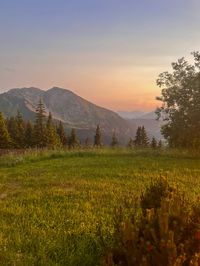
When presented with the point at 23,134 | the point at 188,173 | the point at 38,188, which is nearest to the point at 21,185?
the point at 38,188

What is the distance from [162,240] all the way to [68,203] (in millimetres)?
6413

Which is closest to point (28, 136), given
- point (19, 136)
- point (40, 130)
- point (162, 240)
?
point (19, 136)

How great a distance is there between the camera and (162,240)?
5.07 meters

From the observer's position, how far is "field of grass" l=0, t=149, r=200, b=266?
23.7ft

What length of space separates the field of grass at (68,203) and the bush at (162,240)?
32.5 inches

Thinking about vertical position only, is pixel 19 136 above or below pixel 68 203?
above

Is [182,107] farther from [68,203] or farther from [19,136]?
[19,136]

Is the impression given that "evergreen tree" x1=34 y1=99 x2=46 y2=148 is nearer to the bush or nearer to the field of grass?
the field of grass

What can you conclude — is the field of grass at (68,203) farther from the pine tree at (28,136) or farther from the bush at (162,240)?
the pine tree at (28,136)

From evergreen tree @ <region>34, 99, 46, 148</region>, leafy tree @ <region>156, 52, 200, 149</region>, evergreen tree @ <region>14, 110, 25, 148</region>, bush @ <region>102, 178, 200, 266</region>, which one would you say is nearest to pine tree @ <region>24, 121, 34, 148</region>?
evergreen tree @ <region>14, 110, 25, 148</region>

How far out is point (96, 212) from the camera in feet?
33.2

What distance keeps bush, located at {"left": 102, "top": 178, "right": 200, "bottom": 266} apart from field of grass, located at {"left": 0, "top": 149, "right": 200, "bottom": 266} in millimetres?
826

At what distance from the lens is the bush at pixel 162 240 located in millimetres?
4988

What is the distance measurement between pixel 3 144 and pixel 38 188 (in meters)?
60.6
